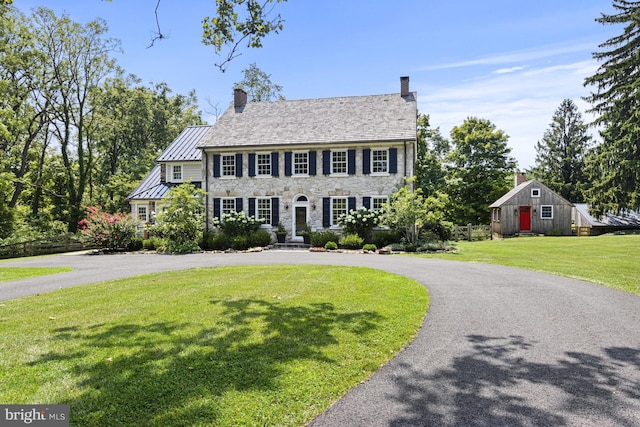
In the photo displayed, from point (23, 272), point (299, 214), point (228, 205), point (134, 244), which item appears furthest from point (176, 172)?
point (23, 272)

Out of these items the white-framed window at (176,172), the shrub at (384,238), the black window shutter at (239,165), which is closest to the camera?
the shrub at (384,238)

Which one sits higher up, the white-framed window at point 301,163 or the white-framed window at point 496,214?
the white-framed window at point 301,163

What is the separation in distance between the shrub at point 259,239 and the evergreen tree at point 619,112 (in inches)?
891

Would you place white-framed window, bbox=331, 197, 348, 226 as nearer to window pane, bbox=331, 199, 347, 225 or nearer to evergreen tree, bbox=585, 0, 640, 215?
window pane, bbox=331, 199, 347, 225

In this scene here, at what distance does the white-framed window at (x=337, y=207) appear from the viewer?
22.2 metres

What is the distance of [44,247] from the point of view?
22906mm

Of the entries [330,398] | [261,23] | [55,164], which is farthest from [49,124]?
[330,398]

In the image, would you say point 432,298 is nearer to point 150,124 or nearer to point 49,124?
point 49,124

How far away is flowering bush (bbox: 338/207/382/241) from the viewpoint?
20734mm

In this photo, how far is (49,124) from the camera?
30344 mm

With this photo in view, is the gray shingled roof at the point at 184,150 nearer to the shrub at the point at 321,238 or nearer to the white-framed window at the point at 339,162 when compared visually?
the white-framed window at the point at 339,162

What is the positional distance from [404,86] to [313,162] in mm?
7618

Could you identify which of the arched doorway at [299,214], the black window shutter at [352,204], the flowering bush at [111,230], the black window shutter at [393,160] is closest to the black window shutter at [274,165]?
the arched doorway at [299,214]

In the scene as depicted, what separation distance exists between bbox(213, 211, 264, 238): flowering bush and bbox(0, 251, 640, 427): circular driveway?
15.2 meters
